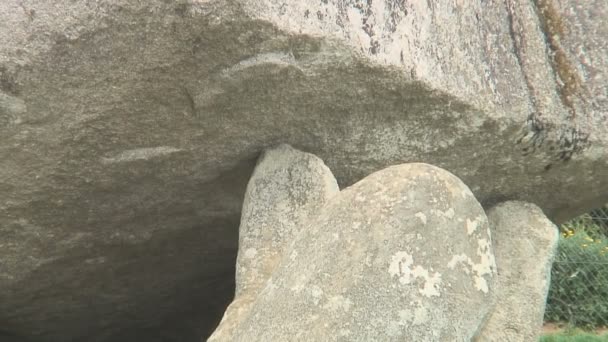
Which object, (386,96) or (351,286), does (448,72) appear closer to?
(386,96)

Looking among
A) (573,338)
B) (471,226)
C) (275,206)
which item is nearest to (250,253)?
(275,206)

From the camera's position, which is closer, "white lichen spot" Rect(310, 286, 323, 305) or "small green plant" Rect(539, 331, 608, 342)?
"white lichen spot" Rect(310, 286, 323, 305)

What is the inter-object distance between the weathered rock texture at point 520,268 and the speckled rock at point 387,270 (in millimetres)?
447

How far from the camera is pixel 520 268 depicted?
255cm

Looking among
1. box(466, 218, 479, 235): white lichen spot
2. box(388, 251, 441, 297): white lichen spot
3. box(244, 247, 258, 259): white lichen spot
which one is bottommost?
box(388, 251, 441, 297): white lichen spot

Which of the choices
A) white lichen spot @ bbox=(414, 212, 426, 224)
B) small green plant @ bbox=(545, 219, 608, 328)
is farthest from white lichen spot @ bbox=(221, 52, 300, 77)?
small green plant @ bbox=(545, 219, 608, 328)

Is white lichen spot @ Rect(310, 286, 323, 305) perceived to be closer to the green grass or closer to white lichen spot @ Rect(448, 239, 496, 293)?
white lichen spot @ Rect(448, 239, 496, 293)

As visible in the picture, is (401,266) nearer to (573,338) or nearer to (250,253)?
(250,253)

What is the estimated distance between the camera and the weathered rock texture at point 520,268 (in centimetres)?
241

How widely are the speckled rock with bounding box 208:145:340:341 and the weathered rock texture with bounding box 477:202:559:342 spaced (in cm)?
46

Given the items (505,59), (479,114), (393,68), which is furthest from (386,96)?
(505,59)

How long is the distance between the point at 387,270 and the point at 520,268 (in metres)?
0.78

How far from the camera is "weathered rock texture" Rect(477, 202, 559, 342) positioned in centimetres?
241

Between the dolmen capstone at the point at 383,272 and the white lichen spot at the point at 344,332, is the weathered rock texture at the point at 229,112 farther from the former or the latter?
the white lichen spot at the point at 344,332
